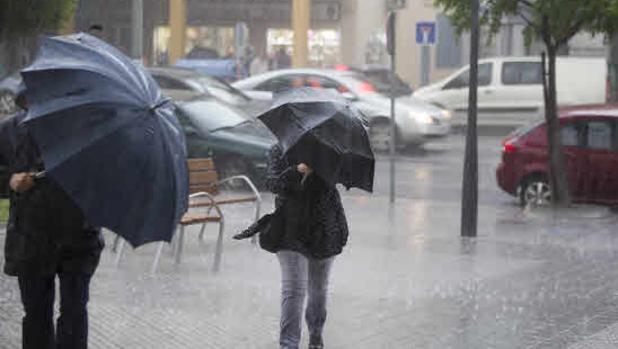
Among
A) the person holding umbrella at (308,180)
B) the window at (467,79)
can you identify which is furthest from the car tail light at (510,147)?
the window at (467,79)

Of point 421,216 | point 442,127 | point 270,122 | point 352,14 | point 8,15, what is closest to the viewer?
point 270,122

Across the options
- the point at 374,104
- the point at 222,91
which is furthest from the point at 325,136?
the point at 374,104

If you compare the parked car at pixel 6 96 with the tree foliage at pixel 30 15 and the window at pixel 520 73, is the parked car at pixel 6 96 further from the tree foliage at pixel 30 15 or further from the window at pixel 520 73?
the window at pixel 520 73

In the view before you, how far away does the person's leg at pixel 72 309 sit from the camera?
6922 mm

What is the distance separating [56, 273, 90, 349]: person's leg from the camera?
6922 mm

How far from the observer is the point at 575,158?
736 inches

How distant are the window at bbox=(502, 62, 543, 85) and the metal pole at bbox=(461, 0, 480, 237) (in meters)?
17.4

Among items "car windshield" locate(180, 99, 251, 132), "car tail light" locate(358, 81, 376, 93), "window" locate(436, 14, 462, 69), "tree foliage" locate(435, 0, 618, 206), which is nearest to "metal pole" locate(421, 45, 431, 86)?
"window" locate(436, 14, 462, 69)

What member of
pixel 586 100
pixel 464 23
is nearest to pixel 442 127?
pixel 586 100

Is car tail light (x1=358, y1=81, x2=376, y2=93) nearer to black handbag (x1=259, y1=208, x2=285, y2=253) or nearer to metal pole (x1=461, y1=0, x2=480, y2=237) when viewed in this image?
metal pole (x1=461, y1=0, x2=480, y2=237)

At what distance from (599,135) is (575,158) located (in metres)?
0.43

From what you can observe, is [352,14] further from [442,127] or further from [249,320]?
[249,320]

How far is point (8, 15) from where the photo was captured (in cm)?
1389

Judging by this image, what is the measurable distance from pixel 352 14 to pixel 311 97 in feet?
125
